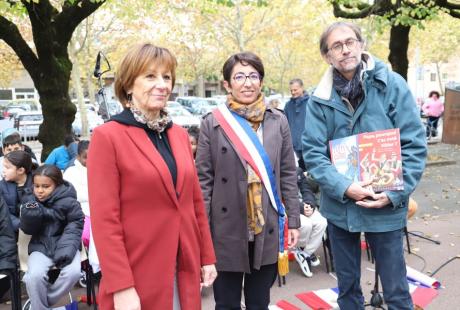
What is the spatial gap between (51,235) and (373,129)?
2776 mm

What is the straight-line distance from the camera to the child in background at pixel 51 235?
11.8 ft

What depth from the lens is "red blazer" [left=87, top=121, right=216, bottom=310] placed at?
1929 millimetres

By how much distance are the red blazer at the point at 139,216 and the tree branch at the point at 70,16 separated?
7.13m

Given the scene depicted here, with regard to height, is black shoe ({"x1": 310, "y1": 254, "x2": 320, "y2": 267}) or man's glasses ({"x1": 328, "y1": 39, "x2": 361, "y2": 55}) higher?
man's glasses ({"x1": 328, "y1": 39, "x2": 361, "y2": 55})

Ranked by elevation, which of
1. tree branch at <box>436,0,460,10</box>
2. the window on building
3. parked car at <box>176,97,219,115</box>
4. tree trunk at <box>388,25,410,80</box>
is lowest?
parked car at <box>176,97,219,115</box>

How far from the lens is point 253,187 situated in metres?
2.76

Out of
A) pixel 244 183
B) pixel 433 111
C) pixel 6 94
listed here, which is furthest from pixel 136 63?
Result: pixel 6 94

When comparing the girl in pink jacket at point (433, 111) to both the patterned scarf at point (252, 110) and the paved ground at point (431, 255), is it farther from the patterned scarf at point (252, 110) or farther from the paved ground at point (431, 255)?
the patterned scarf at point (252, 110)

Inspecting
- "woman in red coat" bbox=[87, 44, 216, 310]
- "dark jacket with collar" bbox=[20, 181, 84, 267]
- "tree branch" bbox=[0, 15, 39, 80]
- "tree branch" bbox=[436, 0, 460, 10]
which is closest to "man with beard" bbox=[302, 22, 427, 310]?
"woman in red coat" bbox=[87, 44, 216, 310]

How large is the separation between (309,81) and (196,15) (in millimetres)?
21306

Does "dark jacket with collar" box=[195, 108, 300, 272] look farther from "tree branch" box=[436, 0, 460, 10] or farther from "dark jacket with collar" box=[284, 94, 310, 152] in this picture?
"tree branch" box=[436, 0, 460, 10]

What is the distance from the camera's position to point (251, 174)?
108 inches

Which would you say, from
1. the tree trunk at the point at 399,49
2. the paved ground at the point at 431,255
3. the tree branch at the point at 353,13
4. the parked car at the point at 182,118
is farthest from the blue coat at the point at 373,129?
the parked car at the point at 182,118

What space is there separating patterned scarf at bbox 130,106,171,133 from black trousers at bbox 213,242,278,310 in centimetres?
109
